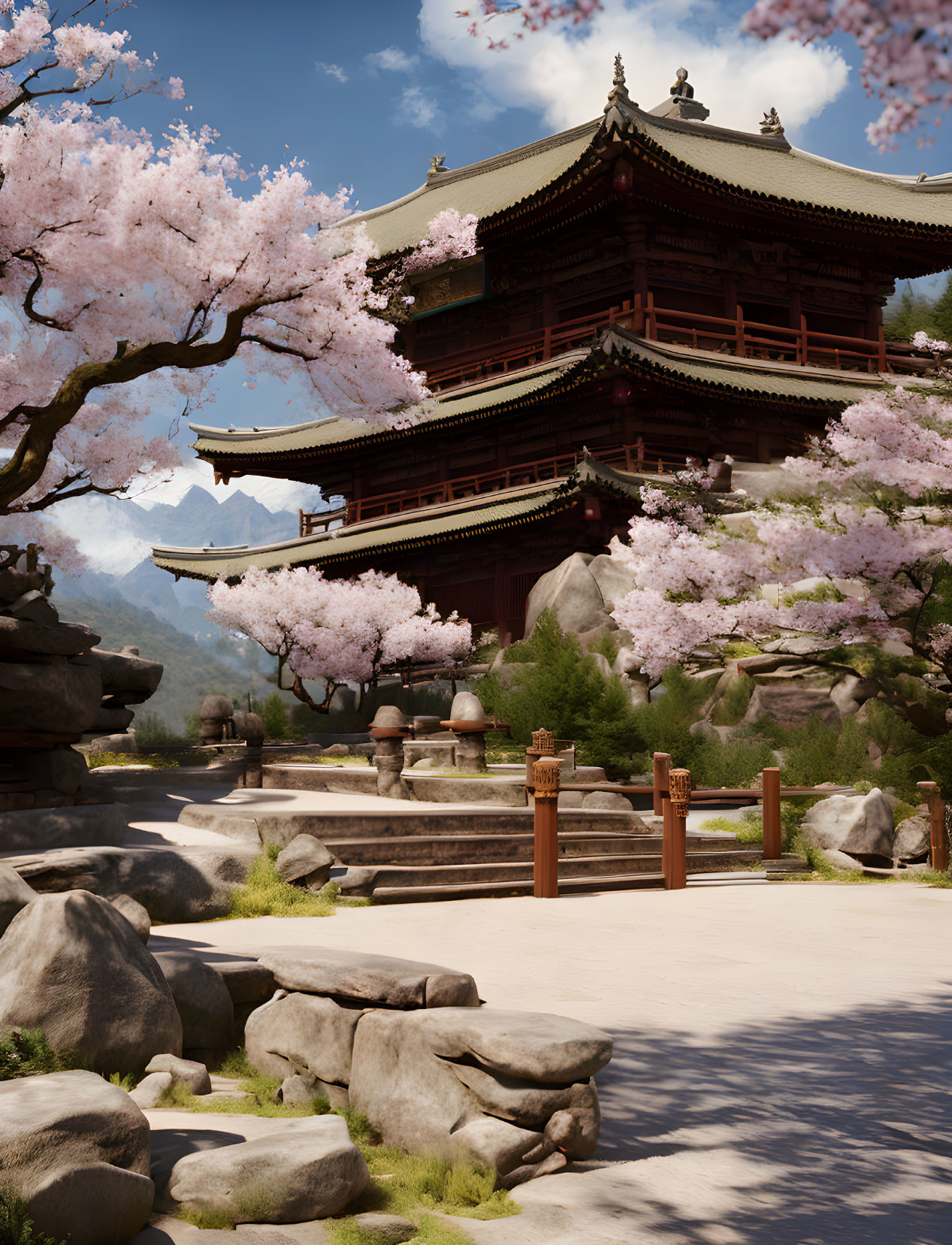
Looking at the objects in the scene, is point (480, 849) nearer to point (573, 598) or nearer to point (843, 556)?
point (843, 556)

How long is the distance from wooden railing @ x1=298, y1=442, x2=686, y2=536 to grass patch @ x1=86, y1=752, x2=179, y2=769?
1241 cm

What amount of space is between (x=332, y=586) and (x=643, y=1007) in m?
21.2

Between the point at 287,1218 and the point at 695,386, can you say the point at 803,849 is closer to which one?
the point at 287,1218

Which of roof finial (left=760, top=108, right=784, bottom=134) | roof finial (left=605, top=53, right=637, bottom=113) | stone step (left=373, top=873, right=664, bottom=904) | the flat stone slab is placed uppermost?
roof finial (left=760, top=108, right=784, bottom=134)

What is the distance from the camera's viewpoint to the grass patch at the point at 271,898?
26.7ft

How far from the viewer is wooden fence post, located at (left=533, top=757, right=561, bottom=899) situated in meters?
10.3

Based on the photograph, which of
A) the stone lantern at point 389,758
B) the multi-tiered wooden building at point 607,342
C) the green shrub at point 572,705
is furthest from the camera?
the multi-tiered wooden building at point 607,342

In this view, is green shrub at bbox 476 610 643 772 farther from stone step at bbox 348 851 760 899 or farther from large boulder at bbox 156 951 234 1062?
large boulder at bbox 156 951 234 1062

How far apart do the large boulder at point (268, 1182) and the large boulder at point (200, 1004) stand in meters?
1.55

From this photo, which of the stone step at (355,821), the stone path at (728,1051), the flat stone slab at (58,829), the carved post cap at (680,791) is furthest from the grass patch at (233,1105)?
the carved post cap at (680,791)

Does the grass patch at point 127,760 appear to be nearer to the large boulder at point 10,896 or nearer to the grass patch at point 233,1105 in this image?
the large boulder at point 10,896

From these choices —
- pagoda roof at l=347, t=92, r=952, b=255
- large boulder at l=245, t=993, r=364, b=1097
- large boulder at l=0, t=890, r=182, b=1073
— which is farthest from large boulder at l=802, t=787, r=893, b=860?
pagoda roof at l=347, t=92, r=952, b=255

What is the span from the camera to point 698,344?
89.0 feet

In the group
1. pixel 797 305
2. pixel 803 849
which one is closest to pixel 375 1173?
pixel 803 849
